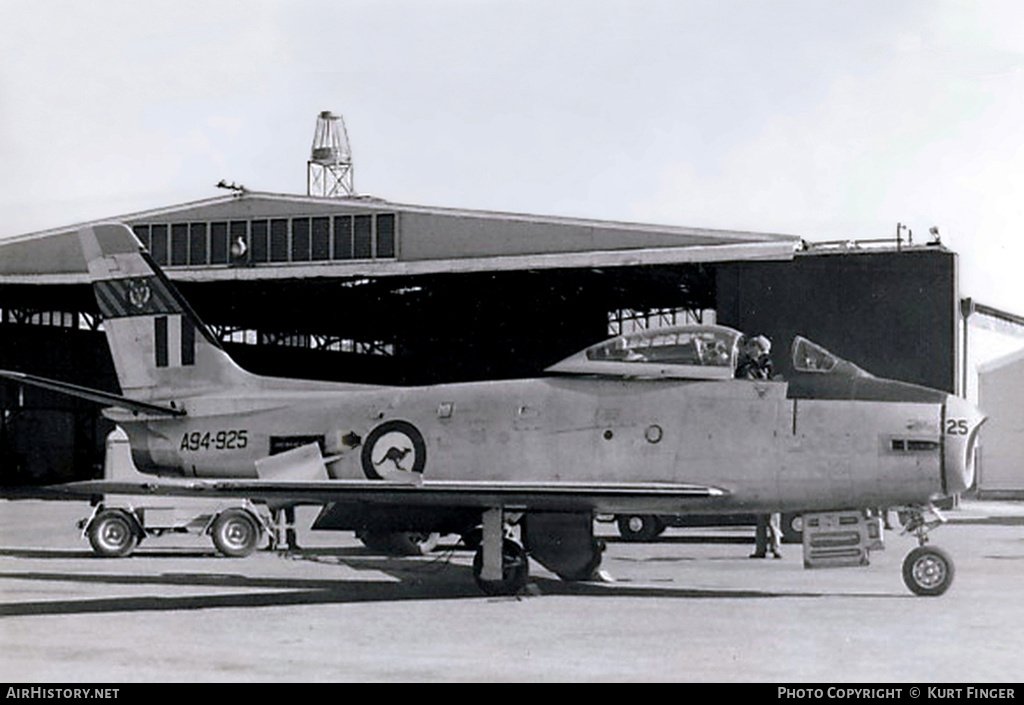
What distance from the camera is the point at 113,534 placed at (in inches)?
769

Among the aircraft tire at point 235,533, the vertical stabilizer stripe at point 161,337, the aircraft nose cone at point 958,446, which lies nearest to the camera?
the aircraft nose cone at point 958,446

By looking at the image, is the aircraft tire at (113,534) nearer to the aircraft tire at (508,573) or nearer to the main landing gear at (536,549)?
the main landing gear at (536,549)

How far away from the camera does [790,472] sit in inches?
527

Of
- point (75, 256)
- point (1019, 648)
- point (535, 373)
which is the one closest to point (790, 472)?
point (1019, 648)

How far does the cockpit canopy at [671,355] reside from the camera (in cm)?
1380

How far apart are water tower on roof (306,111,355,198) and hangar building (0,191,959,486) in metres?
4.30

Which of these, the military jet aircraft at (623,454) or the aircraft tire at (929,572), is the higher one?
the military jet aircraft at (623,454)

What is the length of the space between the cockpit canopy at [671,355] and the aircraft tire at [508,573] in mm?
1981

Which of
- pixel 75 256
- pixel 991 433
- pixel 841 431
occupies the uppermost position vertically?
pixel 75 256

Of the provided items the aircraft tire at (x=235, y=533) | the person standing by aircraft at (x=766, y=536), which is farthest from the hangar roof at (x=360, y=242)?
the aircraft tire at (x=235, y=533)

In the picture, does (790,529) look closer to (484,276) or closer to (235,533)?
(235,533)

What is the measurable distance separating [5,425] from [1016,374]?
3523 cm

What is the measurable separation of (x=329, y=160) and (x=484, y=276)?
1286cm
